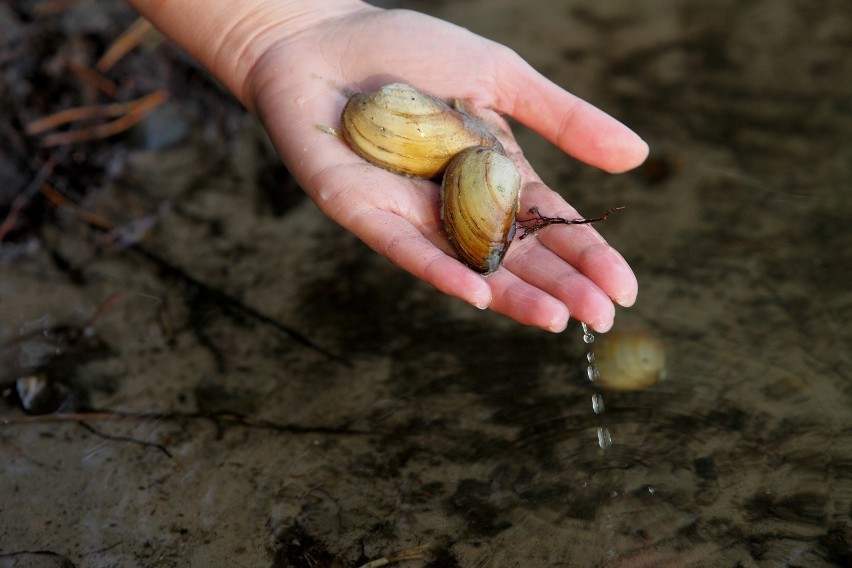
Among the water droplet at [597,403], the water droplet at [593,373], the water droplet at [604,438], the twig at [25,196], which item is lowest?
the twig at [25,196]

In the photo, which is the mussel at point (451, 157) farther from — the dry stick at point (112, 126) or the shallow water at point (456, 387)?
the dry stick at point (112, 126)

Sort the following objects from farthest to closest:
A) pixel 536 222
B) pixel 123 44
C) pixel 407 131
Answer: pixel 123 44 < pixel 407 131 < pixel 536 222

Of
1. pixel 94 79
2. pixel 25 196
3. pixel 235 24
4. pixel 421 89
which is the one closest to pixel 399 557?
pixel 421 89

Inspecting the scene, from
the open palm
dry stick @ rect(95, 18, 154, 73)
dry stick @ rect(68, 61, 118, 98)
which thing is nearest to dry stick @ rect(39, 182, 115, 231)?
dry stick @ rect(68, 61, 118, 98)

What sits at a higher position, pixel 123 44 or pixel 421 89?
pixel 421 89

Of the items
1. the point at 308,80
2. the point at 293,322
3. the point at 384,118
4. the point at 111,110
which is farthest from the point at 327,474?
the point at 111,110

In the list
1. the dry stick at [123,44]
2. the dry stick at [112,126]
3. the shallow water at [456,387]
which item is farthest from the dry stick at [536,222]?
the dry stick at [123,44]

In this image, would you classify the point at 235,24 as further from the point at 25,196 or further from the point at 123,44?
the point at 123,44
